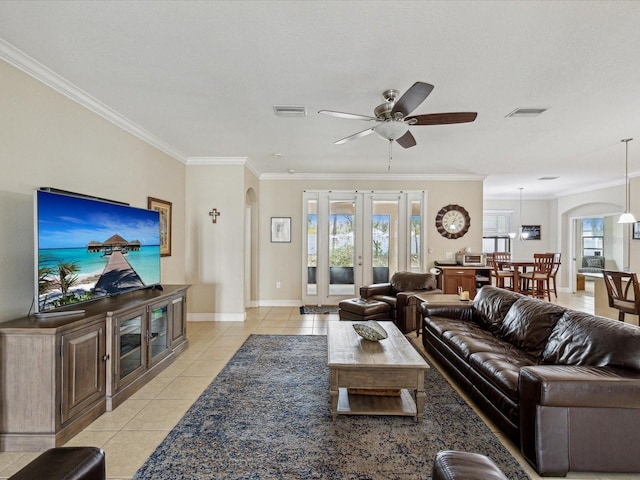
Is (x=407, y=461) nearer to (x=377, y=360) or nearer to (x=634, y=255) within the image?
(x=377, y=360)

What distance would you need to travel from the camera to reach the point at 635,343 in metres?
1.97

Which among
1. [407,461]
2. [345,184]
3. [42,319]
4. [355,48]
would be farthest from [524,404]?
[345,184]

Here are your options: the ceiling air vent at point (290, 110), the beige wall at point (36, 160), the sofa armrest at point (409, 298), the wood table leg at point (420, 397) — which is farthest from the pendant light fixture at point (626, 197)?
the beige wall at point (36, 160)

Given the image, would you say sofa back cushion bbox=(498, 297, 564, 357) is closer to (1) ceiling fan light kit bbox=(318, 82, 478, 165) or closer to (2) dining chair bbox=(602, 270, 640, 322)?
(1) ceiling fan light kit bbox=(318, 82, 478, 165)

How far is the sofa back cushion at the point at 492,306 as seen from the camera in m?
3.32

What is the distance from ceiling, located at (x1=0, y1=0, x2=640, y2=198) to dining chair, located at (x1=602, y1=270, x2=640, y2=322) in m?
1.87

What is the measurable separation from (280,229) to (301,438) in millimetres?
4779

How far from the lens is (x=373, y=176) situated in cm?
659

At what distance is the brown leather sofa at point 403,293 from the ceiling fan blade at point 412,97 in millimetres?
2837

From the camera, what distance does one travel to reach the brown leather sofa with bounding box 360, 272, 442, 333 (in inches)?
183

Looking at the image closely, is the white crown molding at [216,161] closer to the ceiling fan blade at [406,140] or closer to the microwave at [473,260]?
the ceiling fan blade at [406,140]

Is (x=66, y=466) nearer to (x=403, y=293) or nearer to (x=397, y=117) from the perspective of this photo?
(x=397, y=117)

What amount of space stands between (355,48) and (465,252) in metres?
5.24

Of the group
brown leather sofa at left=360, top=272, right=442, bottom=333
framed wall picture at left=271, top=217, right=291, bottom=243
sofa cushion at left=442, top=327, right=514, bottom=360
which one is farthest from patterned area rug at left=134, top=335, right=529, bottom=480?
framed wall picture at left=271, top=217, right=291, bottom=243
